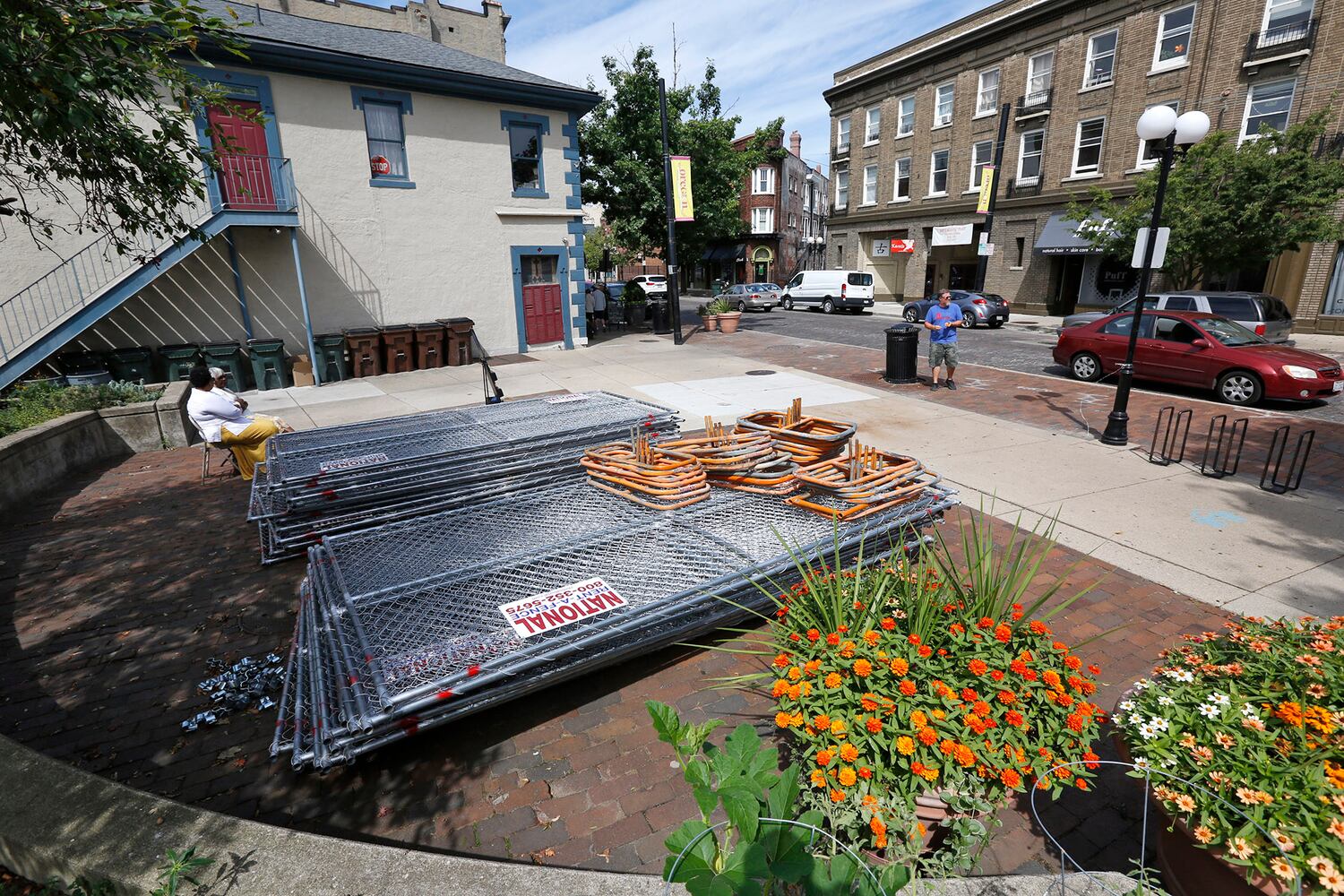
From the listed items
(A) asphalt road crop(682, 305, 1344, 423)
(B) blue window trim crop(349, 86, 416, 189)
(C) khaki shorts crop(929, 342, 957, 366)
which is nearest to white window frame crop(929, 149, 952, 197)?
(A) asphalt road crop(682, 305, 1344, 423)

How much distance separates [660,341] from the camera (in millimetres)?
20703

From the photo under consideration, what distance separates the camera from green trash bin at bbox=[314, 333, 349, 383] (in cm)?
1452

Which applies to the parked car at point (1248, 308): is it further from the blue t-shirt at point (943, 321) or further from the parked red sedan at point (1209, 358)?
the blue t-shirt at point (943, 321)

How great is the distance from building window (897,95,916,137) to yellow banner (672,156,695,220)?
70.1 ft

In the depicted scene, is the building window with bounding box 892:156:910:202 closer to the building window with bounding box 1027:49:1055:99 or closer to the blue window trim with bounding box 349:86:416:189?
the building window with bounding box 1027:49:1055:99

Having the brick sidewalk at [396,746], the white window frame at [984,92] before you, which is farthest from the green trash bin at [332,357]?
the white window frame at [984,92]

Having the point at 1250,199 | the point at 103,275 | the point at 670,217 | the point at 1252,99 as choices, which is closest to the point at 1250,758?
the point at 103,275

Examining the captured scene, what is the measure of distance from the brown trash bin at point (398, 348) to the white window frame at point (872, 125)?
103 ft

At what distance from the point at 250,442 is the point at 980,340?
65.7ft

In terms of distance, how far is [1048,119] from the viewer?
28562 millimetres

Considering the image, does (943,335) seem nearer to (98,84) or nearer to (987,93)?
(98,84)

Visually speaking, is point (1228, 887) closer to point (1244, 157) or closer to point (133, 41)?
point (133, 41)

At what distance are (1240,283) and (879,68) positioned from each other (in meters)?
21.2

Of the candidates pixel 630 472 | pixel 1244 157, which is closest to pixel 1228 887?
pixel 630 472
